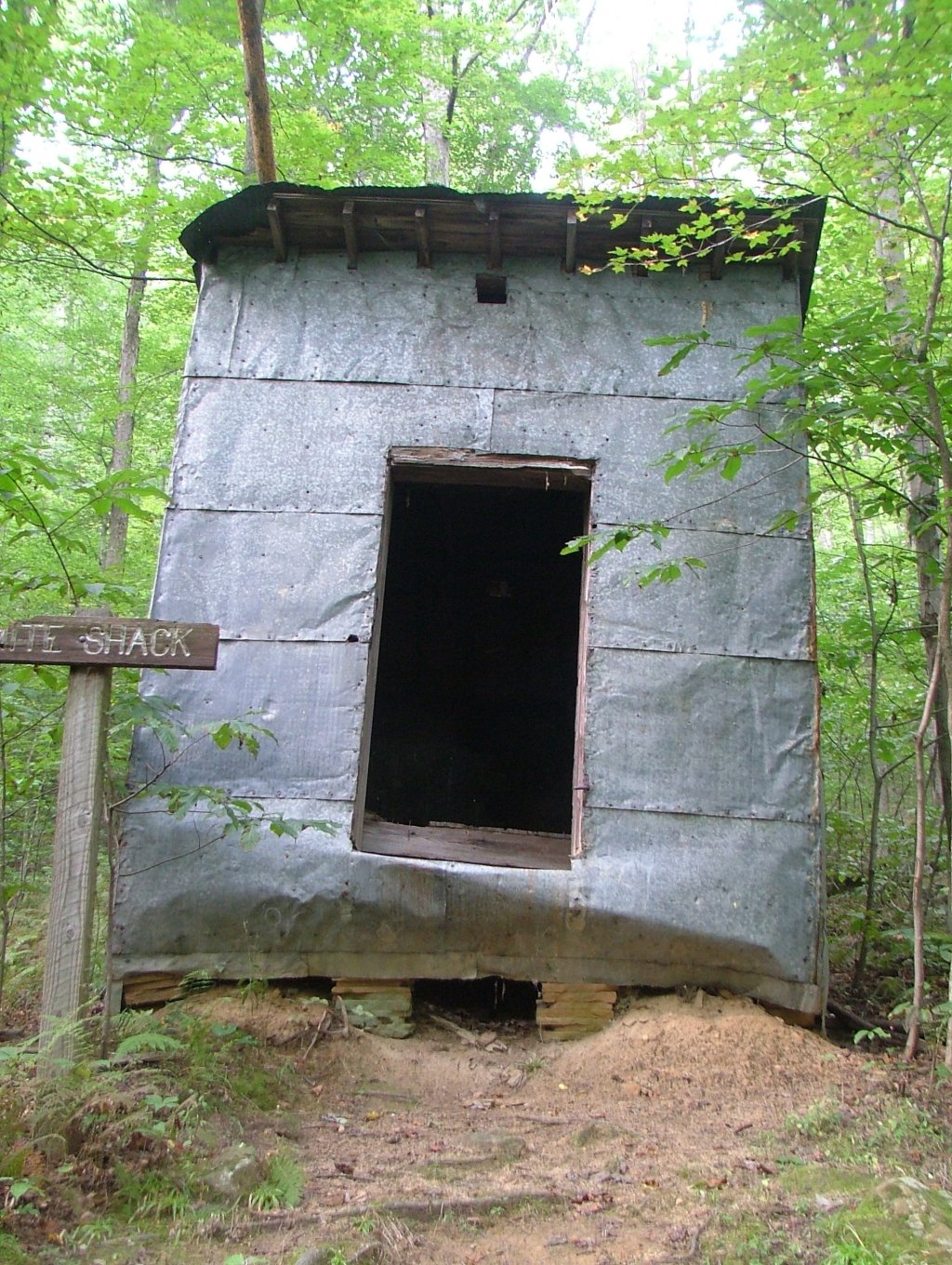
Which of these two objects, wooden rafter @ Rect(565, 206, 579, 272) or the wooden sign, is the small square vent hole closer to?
wooden rafter @ Rect(565, 206, 579, 272)

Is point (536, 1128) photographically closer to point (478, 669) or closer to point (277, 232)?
point (277, 232)

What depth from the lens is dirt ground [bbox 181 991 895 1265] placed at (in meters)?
2.65

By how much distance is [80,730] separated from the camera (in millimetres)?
3297

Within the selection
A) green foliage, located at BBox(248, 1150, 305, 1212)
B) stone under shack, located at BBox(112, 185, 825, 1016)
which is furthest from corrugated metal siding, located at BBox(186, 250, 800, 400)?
green foliage, located at BBox(248, 1150, 305, 1212)

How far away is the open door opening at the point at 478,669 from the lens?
8.33 metres

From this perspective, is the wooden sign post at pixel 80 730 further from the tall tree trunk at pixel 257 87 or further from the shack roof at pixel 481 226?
the tall tree trunk at pixel 257 87

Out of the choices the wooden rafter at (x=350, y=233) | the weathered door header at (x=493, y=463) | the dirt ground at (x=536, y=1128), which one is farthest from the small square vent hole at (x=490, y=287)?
the dirt ground at (x=536, y=1128)

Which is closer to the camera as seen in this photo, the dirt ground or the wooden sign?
the dirt ground

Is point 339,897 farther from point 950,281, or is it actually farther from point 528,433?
point 950,281

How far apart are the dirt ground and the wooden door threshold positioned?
2.97 ft

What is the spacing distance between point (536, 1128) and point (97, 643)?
2654 mm

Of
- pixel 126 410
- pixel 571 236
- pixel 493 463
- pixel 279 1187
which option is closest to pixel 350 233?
pixel 571 236

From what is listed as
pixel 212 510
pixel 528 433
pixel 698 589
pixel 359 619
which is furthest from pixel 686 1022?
pixel 212 510

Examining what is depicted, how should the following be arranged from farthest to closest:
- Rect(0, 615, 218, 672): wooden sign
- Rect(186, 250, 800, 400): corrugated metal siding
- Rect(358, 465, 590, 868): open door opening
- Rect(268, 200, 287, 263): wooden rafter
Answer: Rect(358, 465, 590, 868): open door opening → Rect(186, 250, 800, 400): corrugated metal siding → Rect(268, 200, 287, 263): wooden rafter → Rect(0, 615, 218, 672): wooden sign
